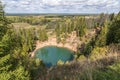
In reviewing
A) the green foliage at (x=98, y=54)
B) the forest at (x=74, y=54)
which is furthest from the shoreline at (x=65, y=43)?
the green foliage at (x=98, y=54)

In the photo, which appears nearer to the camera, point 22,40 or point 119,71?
point 119,71

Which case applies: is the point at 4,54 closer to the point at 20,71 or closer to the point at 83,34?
the point at 20,71

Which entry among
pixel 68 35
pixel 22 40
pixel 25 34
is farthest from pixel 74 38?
pixel 22 40

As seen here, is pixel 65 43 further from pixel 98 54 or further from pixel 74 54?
pixel 98 54

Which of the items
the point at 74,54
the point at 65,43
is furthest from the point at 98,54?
the point at 65,43

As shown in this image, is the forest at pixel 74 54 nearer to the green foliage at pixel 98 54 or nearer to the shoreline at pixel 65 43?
the green foliage at pixel 98 54

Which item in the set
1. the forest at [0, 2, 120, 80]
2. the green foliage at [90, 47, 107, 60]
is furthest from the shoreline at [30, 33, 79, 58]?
the green foliage at [90, 47, 107, 60]

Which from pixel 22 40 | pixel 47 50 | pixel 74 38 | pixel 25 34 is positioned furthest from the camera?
→ pixel 74 38

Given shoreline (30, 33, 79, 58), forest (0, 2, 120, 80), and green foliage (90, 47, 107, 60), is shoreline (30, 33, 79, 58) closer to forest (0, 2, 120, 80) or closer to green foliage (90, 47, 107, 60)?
forest (0, 2, 120, 80)
